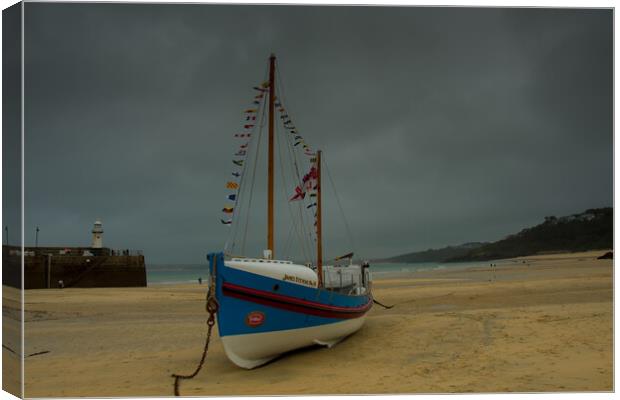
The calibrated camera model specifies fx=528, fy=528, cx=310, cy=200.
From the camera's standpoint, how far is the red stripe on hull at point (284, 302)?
24.7 feet

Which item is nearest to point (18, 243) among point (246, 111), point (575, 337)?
point (246, 111)

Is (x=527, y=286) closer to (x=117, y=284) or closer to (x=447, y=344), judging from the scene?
(x=447, y=344)

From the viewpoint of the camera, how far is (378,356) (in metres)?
8.95

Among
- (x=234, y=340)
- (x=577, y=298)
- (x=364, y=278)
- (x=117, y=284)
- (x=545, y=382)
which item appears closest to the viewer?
(x=545, y=382)

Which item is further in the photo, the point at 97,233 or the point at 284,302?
the point at 97,233

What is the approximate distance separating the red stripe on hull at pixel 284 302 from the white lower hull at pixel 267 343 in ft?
0.90

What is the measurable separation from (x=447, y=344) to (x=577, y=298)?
772 centimetres

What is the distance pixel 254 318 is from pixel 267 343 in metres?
0.55

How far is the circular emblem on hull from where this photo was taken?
25.3 ft

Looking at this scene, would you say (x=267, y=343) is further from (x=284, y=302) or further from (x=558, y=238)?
(x=558, y=238)

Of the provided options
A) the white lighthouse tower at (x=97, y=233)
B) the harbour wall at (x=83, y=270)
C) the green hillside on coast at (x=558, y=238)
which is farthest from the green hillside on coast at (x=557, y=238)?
the white lighthouse tower at (x=97, y=233)

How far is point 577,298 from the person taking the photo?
15203mm

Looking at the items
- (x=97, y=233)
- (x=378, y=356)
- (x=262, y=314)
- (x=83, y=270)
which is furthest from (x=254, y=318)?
(x=97, y=233)

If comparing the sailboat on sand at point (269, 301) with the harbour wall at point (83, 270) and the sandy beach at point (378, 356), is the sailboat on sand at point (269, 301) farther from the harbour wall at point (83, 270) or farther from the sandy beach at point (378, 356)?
the harbour wall at point (83, 270)
